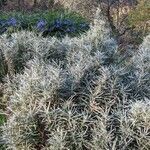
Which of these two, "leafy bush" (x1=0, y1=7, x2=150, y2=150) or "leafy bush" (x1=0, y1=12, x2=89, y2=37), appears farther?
"leafy bush" (x1=0, y1=12, x2=89, y2=37)

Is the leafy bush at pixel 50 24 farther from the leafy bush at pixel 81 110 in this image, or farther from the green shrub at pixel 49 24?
the leafy bush at pixel 81 110

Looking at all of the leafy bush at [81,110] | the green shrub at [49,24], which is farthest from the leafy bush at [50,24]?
the leafy bush at [81,110]

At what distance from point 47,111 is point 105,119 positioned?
21.2 inches

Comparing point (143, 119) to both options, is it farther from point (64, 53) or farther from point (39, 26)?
point (39, 26)

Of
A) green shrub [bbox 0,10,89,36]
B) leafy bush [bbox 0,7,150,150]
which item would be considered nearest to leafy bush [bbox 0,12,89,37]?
green shrub [bbox 0,10,89,36]

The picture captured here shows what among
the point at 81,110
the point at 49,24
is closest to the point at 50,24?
the point at 49,24

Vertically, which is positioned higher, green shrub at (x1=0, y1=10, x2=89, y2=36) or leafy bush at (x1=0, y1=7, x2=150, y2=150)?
leafy bush at (x1=0, y1=7, x2=150, y2=150)

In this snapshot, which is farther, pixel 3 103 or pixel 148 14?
pixel 148 14

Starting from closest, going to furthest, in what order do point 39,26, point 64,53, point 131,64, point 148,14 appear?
point 131,64
point 64,53
point 39,26
point 148,14

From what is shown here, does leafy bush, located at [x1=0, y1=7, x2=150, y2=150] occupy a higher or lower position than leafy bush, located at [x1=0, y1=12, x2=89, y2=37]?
higher

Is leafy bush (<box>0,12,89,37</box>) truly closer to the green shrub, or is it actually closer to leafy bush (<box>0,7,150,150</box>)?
the green shrub

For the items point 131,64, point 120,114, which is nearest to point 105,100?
point 120,114

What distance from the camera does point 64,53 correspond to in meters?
6.86

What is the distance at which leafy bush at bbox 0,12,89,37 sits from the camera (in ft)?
42.2
